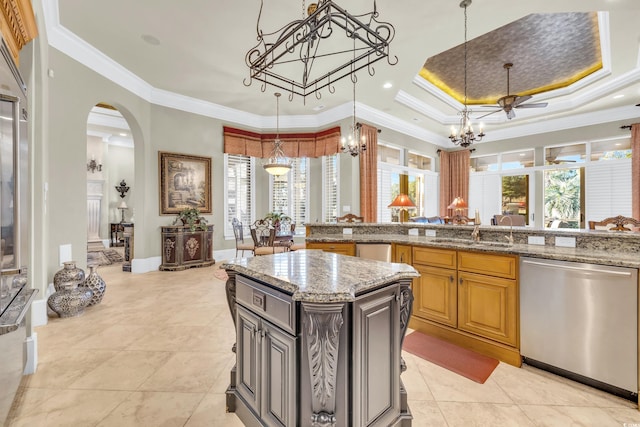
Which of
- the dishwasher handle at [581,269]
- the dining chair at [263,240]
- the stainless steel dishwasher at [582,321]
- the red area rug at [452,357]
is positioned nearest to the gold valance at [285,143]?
the dining chair at [263,240]

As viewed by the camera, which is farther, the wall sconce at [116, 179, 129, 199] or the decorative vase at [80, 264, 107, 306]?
the wall sconce at [116, 179, 129, 199]

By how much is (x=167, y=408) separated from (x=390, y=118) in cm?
675

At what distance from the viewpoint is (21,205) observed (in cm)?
182

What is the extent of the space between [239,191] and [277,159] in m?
1.22

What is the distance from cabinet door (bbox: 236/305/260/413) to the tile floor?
278 mm

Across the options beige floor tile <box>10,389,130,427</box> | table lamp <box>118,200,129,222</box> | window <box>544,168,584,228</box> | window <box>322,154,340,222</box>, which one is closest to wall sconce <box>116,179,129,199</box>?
table lamp <box>118,200,129,222</box>

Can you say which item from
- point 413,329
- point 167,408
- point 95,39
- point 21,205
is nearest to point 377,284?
point 167,408

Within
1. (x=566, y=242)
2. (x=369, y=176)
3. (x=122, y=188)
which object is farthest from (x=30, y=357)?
(x=122, y=188)

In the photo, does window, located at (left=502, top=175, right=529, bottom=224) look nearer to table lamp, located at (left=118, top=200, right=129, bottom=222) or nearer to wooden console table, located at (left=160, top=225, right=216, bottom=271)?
wooden console table, located at (left=160, top=225, right=216, bottom=271)

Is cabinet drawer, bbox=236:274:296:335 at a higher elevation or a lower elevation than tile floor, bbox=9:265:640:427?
higher

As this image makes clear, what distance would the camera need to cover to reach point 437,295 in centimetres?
282

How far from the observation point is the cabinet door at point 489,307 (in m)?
2.36

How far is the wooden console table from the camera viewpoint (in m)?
5.44

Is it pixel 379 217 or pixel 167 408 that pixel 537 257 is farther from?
pixel 379 217
